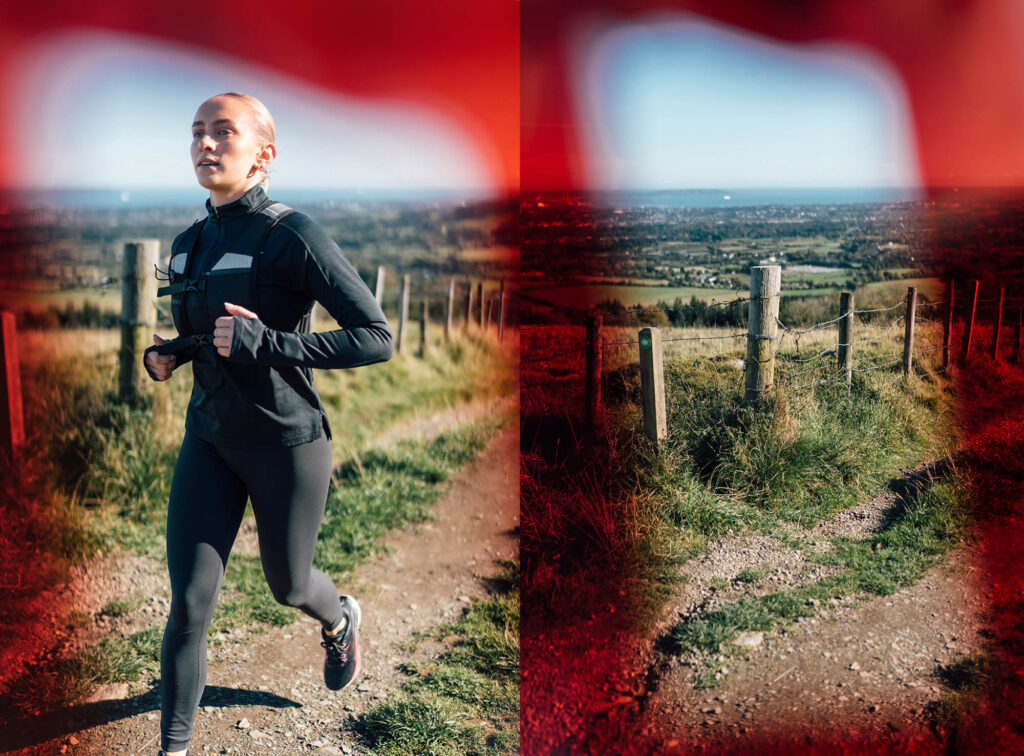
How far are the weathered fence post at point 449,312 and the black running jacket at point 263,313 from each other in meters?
2.58

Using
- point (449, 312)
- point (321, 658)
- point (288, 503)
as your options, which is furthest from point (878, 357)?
point (449, 312)

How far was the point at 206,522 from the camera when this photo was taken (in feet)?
7.47

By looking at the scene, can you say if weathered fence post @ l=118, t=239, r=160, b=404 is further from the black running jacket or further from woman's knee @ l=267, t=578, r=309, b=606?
woman's knee @ l=267, t=578, r=309, b=606

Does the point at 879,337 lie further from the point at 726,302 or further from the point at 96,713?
the point at 96,713

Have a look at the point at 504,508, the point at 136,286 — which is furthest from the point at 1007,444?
the point at 136,286

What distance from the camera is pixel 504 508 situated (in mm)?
4227

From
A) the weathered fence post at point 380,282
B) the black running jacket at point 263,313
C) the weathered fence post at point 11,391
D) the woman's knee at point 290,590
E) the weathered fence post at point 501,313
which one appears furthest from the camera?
the weathered fence post at point 380,282

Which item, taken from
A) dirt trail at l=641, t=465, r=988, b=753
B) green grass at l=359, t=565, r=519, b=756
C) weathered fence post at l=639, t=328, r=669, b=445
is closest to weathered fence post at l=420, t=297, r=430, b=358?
green grass at l=359, t=565, r=519, b=756

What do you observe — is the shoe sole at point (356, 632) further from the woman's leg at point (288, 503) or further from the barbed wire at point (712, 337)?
the barbed wire at point (712, 337)

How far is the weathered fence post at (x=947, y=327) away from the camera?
9.34 ft

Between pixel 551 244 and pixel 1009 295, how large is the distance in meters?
1.47

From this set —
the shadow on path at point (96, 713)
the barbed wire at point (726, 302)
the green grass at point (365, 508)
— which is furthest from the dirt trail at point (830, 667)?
the green grass at point (365, 508)

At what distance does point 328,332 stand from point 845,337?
67.1 inches

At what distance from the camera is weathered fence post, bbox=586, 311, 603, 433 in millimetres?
3004
